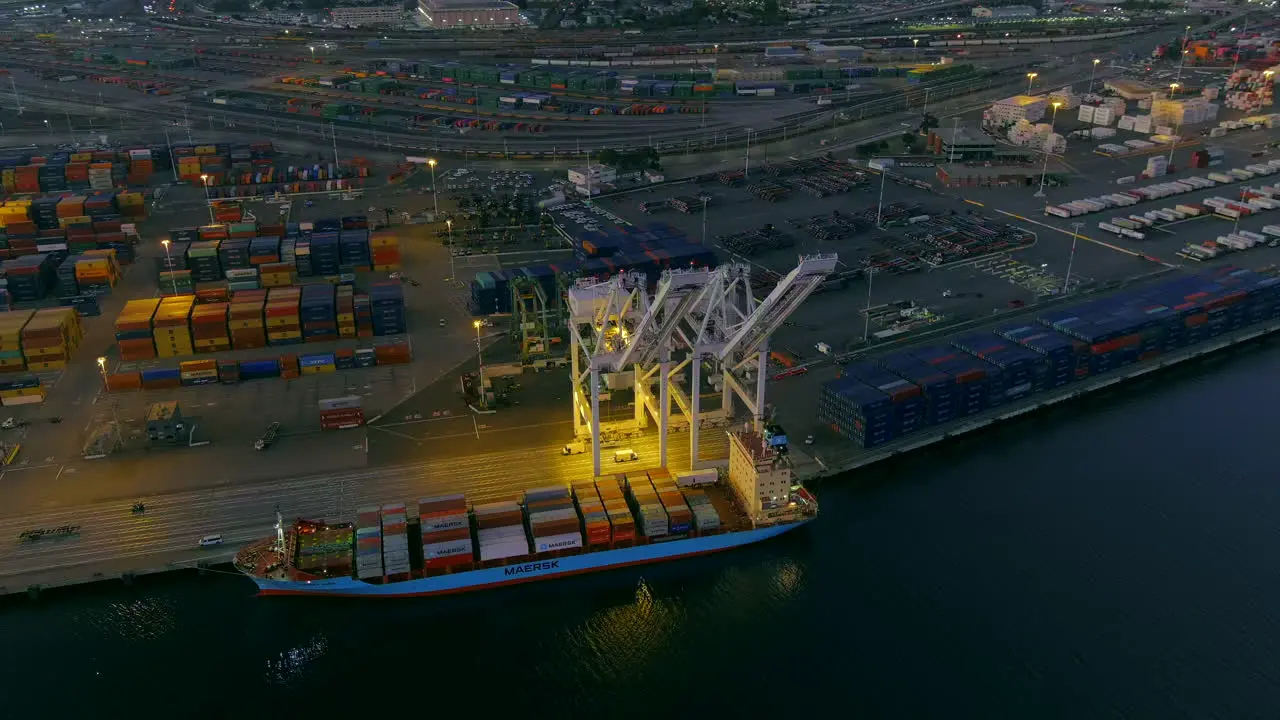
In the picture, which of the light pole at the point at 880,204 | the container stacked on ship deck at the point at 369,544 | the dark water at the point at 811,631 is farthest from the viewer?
the light pole at the point at 880,204

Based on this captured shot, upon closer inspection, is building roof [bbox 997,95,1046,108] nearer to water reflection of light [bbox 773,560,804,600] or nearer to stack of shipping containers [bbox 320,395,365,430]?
water reflection of light [bbox 773,560,804,600]

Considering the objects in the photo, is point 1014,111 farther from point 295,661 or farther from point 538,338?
point 295,661

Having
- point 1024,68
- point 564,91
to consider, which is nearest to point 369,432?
point 564,91

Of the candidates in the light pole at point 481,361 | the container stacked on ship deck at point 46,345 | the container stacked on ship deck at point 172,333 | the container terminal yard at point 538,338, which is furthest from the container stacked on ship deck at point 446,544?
the container stacked on ship deck at point 46,345

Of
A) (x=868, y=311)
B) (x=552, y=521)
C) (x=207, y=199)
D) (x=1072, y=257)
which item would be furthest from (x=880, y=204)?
(x=207, y=199)

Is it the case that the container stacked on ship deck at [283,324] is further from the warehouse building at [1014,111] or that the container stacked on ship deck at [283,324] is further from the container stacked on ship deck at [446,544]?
the warehouse building at [1014,111]

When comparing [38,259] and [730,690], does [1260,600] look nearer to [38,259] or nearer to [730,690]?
[730,690]
